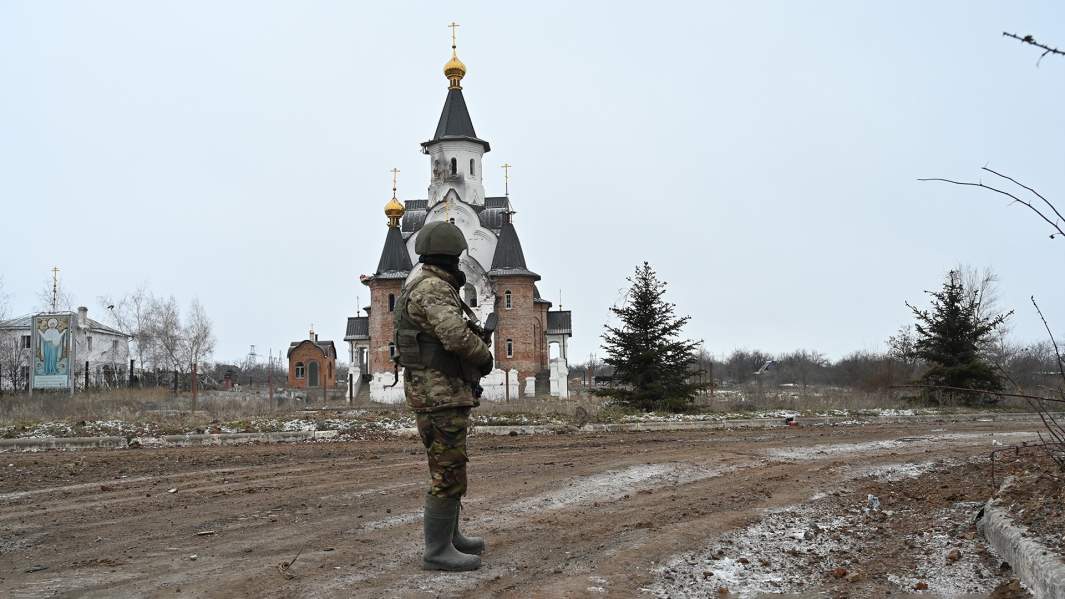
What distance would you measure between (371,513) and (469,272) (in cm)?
3772

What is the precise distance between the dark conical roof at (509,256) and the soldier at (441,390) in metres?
40.4

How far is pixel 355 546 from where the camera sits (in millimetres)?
6008

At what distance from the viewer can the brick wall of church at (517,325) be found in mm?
46469

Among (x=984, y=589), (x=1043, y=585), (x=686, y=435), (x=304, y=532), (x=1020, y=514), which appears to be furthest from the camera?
(x=686, y=435)

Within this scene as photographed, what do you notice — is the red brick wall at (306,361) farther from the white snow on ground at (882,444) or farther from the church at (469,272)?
the white snow on ground at (882,444)

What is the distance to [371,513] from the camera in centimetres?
741

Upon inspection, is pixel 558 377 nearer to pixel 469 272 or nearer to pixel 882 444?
pixel 469 272

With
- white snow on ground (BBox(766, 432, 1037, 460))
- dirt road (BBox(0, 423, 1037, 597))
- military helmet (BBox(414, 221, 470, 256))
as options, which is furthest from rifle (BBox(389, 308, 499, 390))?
white snow on ground (BBox(766, 432, 1037, 460))

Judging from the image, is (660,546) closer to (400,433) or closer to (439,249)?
(439,249)

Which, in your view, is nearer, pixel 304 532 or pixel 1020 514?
pixel 1020 514

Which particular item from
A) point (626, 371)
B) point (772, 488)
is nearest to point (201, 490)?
point (772, 488)

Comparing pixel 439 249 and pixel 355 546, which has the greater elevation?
pixel 439 249

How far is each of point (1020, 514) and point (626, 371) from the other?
18715mm

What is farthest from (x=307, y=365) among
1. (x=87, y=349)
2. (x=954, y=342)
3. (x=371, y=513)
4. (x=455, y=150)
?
(x=371, y=513)
